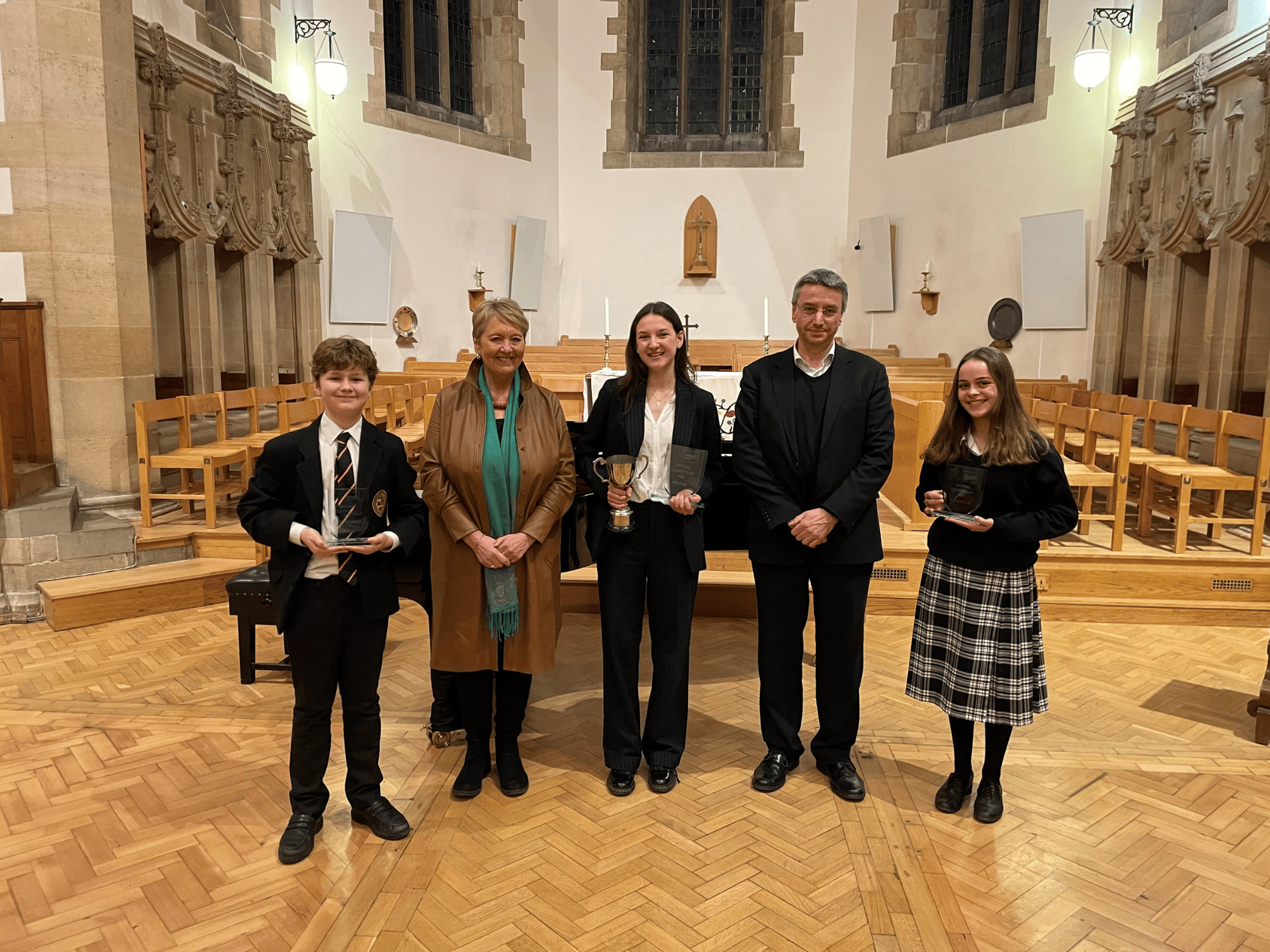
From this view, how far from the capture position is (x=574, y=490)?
2.98 metres

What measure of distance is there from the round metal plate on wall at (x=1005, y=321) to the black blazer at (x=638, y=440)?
29.3 feet

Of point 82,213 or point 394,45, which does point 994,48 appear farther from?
point 82,213

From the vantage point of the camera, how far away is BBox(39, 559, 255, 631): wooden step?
4.87 m

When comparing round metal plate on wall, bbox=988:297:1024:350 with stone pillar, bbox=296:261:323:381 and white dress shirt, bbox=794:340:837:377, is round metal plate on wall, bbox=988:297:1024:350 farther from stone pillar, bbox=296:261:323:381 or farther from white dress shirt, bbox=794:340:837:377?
white dress shirt, bbox=794:340:837:377

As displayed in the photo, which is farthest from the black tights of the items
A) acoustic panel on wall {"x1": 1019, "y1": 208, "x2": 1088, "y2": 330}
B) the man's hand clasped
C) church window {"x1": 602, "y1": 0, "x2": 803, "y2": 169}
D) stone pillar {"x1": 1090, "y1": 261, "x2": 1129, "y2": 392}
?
church window {"x1": 602, "y1": 0, "x2": 803, "y2": 169}

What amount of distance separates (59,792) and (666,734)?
7.03 ft

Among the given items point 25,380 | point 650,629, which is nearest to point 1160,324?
point 650,629

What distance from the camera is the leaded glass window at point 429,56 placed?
1216 cm

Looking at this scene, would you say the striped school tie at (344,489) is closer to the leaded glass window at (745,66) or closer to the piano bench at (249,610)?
the piano bench at (249,610)

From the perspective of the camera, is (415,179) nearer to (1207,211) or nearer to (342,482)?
(1207,211)

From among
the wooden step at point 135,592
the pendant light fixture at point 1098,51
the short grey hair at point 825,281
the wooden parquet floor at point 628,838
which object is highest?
the pendant light fixture at point 1098,51

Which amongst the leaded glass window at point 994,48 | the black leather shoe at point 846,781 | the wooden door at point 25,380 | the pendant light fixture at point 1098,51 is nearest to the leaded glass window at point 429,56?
the leaded glass window at point 994,48

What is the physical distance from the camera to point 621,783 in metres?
3.11

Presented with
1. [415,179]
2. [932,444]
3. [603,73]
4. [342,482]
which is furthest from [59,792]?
[603,73]
